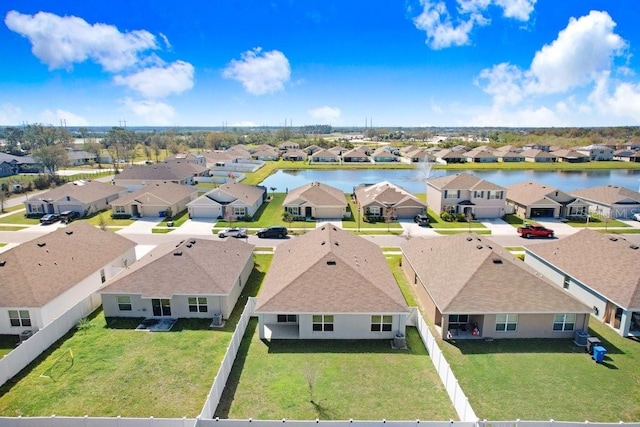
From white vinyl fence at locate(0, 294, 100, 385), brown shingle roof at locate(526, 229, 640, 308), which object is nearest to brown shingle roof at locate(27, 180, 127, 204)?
white vinyl fence at locate(0, 294, 100, 385)

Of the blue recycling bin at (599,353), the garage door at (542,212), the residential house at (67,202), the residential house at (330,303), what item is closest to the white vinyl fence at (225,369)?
the residential house at (330,303)

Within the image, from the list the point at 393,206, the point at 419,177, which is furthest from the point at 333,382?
the point at 419,177

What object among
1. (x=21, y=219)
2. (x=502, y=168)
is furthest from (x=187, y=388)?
(x=502, y=168)

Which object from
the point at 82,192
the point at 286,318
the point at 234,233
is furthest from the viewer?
the point at 82,192

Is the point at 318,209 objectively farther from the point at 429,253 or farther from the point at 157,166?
the point at 157,166

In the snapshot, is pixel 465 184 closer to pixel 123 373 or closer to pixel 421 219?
pixel 421 219

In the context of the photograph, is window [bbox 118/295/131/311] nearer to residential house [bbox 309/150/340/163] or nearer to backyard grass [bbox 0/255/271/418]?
backyard grass [bbox 0/255/271/418]
